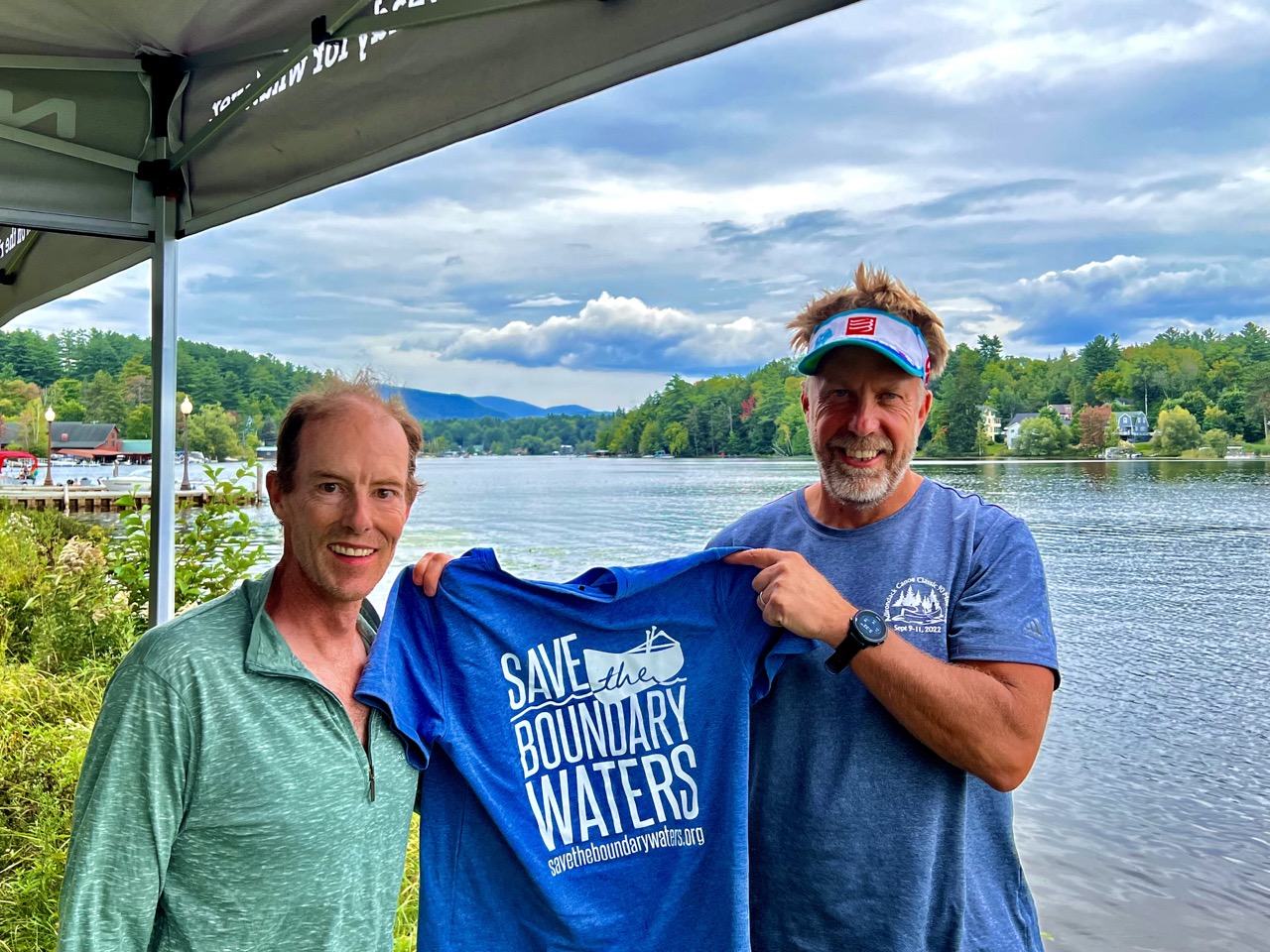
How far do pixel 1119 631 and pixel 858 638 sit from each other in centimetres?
3542

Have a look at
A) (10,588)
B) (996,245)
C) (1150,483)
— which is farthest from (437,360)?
(10,588)

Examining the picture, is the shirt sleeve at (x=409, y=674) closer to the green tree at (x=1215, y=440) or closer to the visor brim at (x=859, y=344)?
the visor brim at (x=859, y=344)

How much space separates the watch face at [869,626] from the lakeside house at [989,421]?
2562 centimetres

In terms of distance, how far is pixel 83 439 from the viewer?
19.8m

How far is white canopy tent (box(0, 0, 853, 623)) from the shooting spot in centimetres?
183

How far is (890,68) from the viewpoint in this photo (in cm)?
4572

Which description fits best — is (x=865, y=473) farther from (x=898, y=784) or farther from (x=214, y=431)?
(x=214, y=431)

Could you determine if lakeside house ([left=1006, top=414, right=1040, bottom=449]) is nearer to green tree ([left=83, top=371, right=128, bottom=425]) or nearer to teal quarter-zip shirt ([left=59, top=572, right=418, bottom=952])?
green tree ([left=83, top=371, right=128, bottom=425])

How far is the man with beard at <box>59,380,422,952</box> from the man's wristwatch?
0.67 m

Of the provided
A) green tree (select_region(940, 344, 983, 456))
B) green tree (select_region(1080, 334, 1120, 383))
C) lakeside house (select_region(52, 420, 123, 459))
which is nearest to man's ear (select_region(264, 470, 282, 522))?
lakeside house (select_region(52, 420, 123, 459))

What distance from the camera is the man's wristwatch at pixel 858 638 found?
4.74 ft

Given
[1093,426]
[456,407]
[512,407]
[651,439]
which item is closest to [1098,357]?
[1093,426]

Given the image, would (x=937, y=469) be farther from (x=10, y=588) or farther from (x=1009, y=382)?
(x=10, y=588)

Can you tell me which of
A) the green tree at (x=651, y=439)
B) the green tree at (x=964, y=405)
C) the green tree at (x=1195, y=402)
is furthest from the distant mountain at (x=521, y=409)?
the green tree at (x=1195, y=402)
